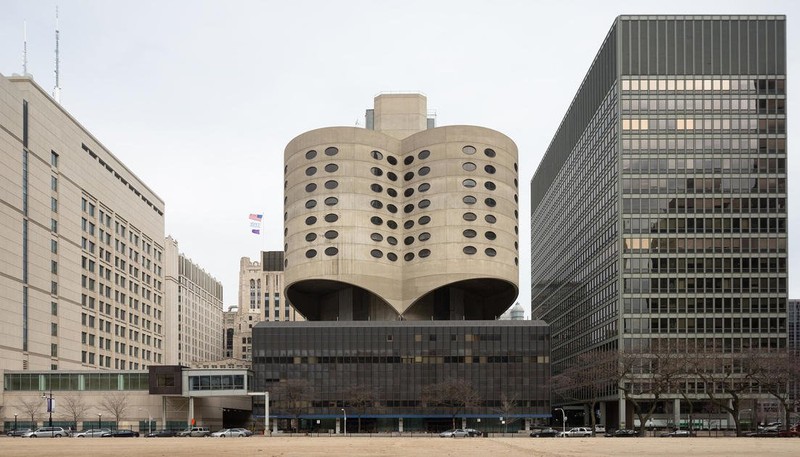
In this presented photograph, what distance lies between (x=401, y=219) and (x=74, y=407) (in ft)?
186

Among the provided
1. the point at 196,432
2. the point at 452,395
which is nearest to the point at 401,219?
the point at 452,395

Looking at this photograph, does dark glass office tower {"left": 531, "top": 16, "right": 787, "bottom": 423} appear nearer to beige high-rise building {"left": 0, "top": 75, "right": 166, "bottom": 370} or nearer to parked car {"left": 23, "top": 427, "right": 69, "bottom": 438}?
parked car {"left": 23, "top": 427, "right": 69, "bottom": 438}

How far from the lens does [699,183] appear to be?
154750 millimetres

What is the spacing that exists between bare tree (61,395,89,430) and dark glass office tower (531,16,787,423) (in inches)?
3185

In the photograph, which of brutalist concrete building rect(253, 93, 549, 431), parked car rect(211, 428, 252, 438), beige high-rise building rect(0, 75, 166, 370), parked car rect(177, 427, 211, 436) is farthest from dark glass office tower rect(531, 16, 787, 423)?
beige high-rise building rect(0, 75, 166, 370)

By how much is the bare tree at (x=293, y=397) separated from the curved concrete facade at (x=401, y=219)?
16.6 metres

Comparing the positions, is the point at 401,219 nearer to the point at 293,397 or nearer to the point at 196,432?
the point at 293,397

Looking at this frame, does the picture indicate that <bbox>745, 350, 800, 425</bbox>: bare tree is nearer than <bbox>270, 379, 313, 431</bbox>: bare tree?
Yes

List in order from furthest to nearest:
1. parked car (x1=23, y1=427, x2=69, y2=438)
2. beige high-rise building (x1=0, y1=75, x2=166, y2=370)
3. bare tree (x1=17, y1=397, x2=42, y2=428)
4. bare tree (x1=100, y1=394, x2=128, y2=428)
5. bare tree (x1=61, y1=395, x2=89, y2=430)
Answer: bare tree (x1=61, y1=395, x2=89, y2=430) < bare tree (x1=100, y1=394, x2=128, y2=428) < bare tree (x1=17, y1=397, x2=42, y2=428) < beige high-rise building (x1=0, y1=75, x2=166, y2=370) < parked car (x1=23, y1=427, x2=69, y2=438)

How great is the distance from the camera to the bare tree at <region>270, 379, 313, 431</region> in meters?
138

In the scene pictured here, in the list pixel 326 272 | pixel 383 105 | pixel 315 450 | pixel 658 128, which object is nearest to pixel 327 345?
pixel 326 272

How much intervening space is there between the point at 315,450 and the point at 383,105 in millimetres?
104553

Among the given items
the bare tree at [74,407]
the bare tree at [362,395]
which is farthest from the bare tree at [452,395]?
the bare tree at [74,407]

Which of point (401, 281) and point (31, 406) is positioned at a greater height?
point (401, 281)
